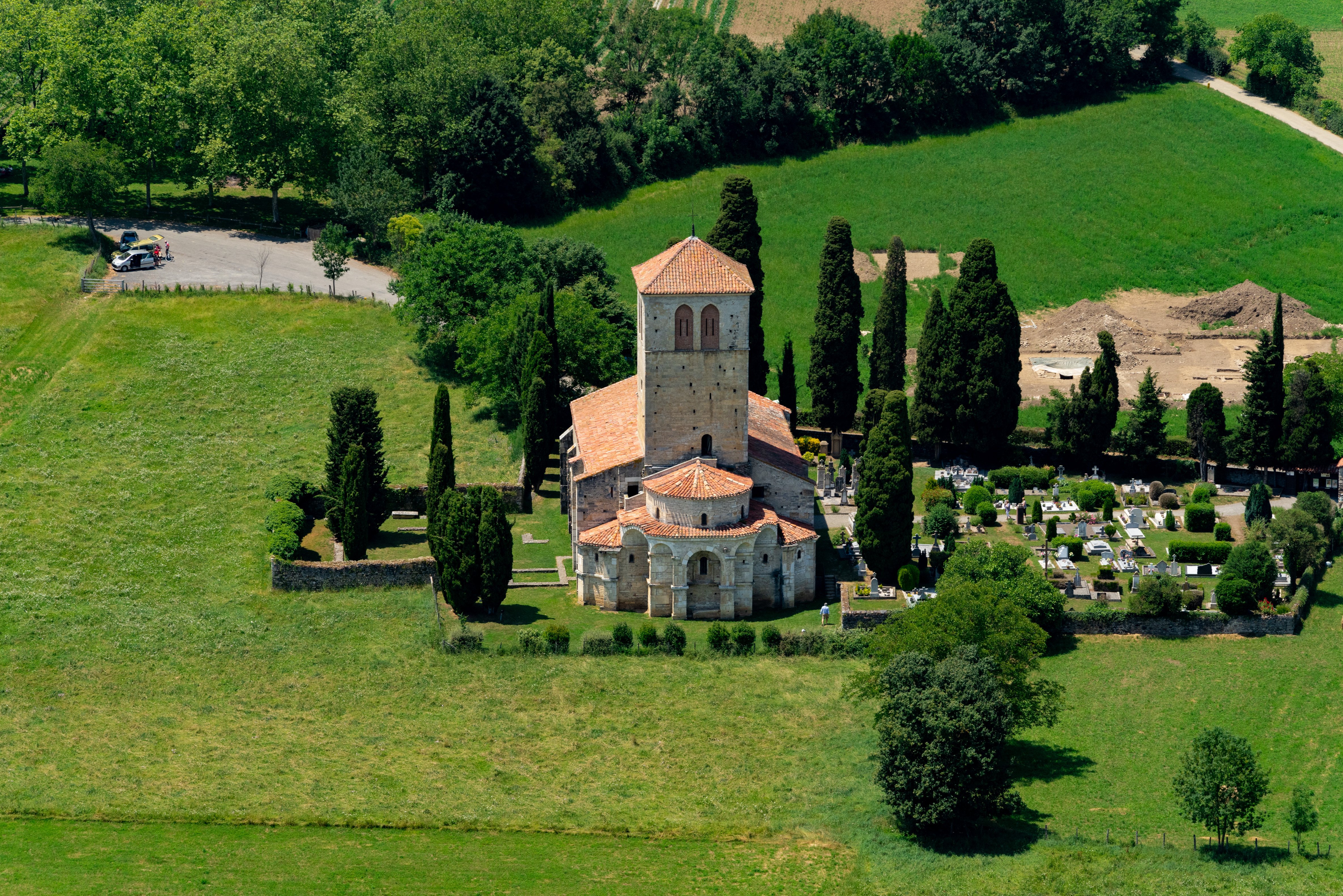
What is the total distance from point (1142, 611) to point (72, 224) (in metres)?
69.5

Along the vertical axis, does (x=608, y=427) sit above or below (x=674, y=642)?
above

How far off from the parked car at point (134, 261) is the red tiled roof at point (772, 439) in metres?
39.3

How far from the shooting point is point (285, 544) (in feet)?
292

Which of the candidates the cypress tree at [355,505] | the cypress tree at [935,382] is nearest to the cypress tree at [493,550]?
the cypress tree at [355,505]

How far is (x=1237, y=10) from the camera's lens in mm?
173875

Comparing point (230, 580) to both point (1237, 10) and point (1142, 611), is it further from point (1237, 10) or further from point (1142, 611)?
point (1237, 10)

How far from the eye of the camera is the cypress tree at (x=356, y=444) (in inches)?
3634

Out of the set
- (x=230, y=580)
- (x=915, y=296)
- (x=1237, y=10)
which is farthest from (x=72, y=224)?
(x=1237, y=10)

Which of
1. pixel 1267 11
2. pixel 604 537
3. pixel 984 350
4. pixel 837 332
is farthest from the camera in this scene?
pixel 1267 11

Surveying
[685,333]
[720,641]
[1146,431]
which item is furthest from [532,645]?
[1146,431]

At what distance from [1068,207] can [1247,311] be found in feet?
60.5

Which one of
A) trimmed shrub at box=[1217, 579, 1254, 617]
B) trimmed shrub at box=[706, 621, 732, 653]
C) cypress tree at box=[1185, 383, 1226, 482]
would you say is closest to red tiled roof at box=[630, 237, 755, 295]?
trimmed shrub at box=[706, 621, 732, 653]

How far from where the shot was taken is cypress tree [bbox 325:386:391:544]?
3634 inches

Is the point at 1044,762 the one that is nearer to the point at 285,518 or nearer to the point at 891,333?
the point at 285,518
